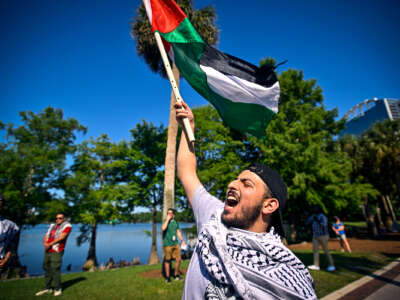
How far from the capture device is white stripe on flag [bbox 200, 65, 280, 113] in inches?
137

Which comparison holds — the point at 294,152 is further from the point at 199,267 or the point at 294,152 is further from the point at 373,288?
the point at 199,267

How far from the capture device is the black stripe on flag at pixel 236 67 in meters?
3.57

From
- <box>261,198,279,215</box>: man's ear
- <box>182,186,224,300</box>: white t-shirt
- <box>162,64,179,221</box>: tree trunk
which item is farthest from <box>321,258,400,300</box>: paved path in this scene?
<box>162,64,179,221</box>: tree trunk

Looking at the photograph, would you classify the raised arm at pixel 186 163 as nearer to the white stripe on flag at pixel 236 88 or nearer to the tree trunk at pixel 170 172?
the white stripe on flag at pixel 236 88

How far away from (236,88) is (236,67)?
16.3 inches

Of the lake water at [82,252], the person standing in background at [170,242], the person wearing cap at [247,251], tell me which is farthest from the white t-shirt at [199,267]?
the lake water at [82,252]

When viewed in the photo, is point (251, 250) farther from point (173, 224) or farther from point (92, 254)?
point (92, 254)

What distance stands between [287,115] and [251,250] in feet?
56.9

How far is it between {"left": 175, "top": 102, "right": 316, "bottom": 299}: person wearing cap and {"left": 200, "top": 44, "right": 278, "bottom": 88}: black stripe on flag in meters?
2.27

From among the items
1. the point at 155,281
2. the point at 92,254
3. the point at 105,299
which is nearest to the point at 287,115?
the point at 155,281

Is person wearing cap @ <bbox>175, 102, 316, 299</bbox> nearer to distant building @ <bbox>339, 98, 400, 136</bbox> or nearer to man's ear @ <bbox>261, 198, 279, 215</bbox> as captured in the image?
man's ear @ <bbox>261, 198, 279, 215</bbox>

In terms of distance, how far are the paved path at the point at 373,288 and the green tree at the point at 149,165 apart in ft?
47.4

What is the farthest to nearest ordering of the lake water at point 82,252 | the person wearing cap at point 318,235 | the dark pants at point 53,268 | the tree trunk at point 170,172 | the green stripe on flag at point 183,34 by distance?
the lake water at point 82,252 < the tree trunk at point 170,172 < the person wearing cap at point 318,235 < the dark pants at point 53,268 < the green stripe on flag at point 183,34

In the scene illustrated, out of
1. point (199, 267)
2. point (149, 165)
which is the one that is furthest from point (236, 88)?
point (149, 165)
